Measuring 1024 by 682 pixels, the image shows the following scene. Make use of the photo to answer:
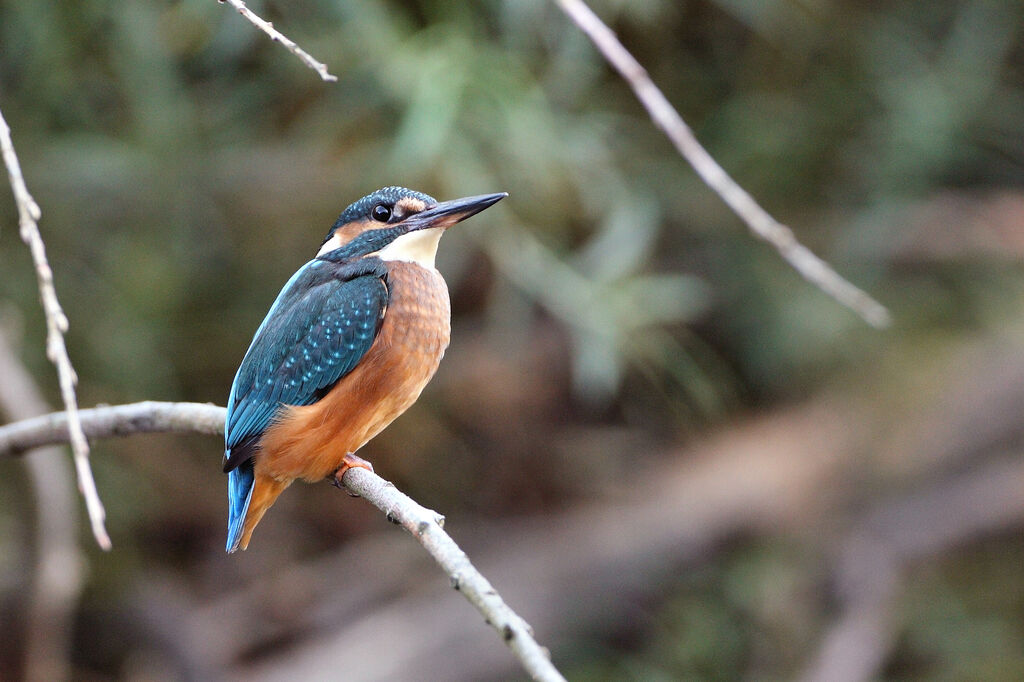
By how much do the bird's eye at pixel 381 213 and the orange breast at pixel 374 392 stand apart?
88 mm

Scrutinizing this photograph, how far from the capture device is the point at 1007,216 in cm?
418

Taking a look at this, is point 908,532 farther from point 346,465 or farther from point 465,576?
point 465,576

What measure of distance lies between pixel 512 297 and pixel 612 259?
531 millimetres

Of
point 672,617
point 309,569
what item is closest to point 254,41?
point 309,569

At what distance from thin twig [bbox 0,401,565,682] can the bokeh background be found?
68.7 inches

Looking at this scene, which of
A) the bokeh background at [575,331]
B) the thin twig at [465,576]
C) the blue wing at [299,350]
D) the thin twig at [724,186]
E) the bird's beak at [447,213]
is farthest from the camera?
the bokeh background at [575,331]

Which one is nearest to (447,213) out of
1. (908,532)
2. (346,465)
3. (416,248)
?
(416,248)

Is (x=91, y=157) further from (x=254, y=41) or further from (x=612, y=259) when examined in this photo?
(x=612, y=259)

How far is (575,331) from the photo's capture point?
152 inches

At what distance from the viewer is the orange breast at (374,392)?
4.71ft

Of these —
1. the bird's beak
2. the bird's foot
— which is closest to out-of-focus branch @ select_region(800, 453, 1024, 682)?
the bird's foot

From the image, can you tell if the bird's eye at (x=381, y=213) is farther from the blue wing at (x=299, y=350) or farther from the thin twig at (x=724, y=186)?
the thin twig at (x=724, y=186)

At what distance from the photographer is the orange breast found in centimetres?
144

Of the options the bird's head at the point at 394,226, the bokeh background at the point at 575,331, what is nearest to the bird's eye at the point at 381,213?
the bird's head at the point at 394,226
